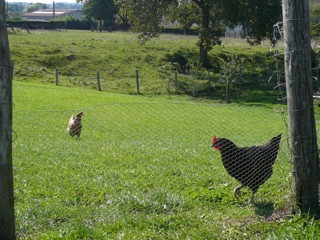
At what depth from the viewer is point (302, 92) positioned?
6020mm

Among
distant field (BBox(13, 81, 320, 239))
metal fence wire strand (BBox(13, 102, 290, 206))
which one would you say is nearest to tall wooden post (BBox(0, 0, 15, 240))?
distant field (BBox(13, 81, 320, 239))

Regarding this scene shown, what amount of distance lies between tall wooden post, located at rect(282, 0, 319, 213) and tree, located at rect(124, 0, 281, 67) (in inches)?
1231

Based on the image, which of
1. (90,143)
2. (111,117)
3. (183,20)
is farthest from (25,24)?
(90,143)

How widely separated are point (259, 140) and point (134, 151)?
11.1 ft

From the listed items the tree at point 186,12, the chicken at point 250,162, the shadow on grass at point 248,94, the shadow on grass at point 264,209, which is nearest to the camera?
the shadow on grass at point 264,209

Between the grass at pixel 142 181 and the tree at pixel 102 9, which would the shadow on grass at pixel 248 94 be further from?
the tree at pixel 102 9

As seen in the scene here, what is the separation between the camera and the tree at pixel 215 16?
36.9 m

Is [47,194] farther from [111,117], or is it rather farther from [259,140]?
[111,117]

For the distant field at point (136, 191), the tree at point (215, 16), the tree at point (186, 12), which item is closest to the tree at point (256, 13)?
the tree at point (215, 16)

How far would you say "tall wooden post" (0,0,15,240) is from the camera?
15.6ft

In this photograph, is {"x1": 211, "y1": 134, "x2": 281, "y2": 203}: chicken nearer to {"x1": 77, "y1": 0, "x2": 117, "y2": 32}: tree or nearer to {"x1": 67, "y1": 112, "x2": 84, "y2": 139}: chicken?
{"x1": 67, "y1": 112, "x2": 84, "y2": 139}: chicken

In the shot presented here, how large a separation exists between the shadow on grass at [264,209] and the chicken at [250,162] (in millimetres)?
329

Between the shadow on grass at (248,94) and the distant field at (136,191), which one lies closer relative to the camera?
the distant field at (136,191)

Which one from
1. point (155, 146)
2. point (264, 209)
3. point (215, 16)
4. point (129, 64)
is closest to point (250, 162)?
point (264, 209)
